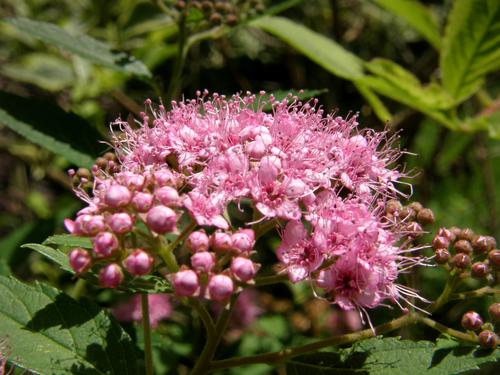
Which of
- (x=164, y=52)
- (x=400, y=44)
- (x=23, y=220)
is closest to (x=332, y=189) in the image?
(x=164, y=52)

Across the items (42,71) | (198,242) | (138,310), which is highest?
(198,242)

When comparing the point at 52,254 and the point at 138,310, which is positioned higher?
the point at 52,254

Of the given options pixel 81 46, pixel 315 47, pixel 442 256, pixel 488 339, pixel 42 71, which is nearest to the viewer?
pixel 488 339

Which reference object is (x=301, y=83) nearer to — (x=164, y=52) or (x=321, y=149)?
(x=164, y=52)

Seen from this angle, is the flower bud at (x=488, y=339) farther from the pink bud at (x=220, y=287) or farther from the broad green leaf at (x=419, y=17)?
the broad green leaf at (x=419, y=17)

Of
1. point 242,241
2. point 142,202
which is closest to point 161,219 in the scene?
point 142,202

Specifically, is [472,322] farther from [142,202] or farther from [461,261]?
[142,202]

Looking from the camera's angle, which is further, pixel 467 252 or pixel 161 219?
pixel 467 252
